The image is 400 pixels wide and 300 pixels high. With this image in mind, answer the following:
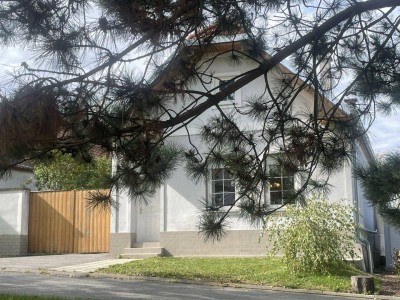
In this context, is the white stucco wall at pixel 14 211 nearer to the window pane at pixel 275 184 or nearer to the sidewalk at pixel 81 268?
the sidewalk at pixel 81 268

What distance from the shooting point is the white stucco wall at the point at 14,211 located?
56.1 feet

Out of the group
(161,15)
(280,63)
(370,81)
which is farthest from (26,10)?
(370,81)

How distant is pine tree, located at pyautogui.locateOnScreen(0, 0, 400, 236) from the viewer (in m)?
5.53

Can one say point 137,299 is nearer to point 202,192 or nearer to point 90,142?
point 90,142

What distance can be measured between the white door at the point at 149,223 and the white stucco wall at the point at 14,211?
14.0ft

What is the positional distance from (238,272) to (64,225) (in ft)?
25.2

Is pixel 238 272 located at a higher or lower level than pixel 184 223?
lower

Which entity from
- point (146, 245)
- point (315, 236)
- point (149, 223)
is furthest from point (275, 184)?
point (149, 223)

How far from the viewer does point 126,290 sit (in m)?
9.66

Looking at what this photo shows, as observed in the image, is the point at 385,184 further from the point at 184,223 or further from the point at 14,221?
the point at 14,221

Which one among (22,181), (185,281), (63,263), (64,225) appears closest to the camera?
(185,281)

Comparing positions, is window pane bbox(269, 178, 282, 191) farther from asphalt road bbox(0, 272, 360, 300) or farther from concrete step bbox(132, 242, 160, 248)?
concrete step bbox(132, 242, 160, 248)

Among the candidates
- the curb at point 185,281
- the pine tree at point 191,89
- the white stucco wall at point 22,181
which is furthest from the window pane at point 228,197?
the white stucco wall at point 22,181

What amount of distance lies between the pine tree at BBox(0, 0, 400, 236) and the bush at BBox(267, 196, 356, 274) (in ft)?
12.4
